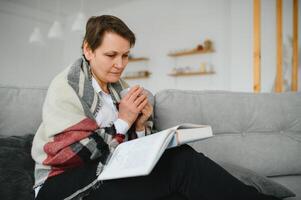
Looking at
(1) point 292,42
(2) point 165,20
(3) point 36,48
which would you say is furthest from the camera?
(2) point 165,20

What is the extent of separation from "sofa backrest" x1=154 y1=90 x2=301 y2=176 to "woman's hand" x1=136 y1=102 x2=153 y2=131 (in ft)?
1.02

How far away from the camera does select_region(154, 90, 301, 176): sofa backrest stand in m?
1.71

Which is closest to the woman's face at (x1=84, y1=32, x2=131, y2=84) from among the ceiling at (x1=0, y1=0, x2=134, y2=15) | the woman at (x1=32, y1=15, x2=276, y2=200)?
the woman at (x1=32, y1=15, x2=276, y2=200)

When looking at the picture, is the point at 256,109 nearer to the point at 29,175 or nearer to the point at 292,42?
the point at 29,175

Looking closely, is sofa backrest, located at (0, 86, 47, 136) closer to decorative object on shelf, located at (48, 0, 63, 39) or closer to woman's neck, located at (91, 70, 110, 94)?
woman's neck, located at (91, 70, 110, 94)

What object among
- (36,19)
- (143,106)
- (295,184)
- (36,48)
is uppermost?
(36,19)

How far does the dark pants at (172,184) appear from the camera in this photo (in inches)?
37.5

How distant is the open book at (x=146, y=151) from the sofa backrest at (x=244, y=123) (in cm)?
73

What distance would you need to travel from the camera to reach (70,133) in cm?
108

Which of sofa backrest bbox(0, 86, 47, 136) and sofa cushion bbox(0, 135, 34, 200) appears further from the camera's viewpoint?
sofa backrest bbox(0, 86, 47, 136)

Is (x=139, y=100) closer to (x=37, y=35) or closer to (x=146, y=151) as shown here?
(x=146, y=151)

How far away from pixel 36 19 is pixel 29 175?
393 centimetres

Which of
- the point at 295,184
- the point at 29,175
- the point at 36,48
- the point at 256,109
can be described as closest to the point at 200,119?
the point at 256,109

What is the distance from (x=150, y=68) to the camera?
20.4ft
